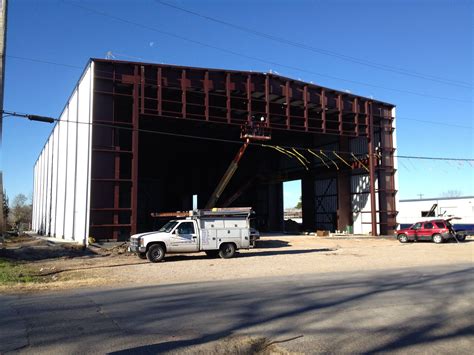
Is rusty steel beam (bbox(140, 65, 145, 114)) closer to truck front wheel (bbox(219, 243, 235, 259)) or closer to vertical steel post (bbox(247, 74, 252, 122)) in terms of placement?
vertical steel post (bbox(247, 74, 252, 122))

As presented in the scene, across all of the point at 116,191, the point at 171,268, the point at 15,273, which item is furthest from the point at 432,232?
the point at 15,273

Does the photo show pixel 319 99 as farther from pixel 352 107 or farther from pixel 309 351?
pixel 309 351

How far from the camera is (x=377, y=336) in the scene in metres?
6.85

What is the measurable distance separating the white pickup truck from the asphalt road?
8127 mm

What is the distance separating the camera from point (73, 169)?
3509 centimetres

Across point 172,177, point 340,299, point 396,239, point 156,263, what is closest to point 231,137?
point 172,177

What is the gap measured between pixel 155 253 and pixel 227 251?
3602 mm

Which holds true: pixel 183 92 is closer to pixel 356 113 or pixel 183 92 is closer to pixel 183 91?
pixel 183 91

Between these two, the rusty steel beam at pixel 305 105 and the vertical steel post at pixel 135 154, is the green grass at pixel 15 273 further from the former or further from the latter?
the rusty steel beam at pixel 305 105

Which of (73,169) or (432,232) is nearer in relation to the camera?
(432,232)

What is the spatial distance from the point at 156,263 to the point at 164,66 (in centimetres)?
1678

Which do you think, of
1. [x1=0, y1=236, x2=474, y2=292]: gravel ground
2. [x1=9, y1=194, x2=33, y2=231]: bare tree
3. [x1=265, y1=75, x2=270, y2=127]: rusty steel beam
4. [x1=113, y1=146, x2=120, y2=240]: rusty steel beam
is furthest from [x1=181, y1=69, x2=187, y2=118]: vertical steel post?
[x1=9, y1=194, x2=33, y2=231]: bare tree

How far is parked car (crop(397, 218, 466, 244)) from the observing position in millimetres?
33031

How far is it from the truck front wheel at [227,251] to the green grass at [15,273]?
8.61 metres
